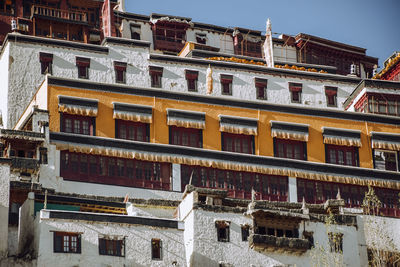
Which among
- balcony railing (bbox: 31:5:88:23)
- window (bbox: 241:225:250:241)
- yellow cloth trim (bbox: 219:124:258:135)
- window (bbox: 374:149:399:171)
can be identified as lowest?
Answer: window (bbox: 241:225:250:241)

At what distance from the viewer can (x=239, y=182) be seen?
63531 mm

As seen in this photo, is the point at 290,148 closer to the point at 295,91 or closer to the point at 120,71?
the point at 295,91

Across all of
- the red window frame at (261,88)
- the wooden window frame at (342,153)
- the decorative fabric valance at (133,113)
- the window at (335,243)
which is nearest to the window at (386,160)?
the wooden window frame at (342,153)

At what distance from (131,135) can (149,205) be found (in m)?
7.24

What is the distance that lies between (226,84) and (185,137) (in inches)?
314

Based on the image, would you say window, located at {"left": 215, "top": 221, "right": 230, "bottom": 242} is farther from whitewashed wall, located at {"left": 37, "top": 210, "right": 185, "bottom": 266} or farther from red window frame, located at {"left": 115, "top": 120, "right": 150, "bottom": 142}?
red window frame, located at {"left": 115, "top": 120, "right": 150, "bottom": 142}

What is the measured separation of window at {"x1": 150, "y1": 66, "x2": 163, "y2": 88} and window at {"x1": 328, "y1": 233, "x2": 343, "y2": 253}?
18.6 meters

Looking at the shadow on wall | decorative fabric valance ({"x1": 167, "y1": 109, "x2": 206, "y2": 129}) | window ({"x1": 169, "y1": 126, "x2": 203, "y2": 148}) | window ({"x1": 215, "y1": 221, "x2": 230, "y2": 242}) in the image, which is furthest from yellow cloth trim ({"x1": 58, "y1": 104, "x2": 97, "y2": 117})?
the shadow on wall

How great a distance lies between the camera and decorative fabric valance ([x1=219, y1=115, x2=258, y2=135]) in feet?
217

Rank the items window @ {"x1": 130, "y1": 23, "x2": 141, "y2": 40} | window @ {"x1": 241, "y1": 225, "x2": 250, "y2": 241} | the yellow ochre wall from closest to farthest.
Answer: window @ {"x1": 241, "y1": 225, "x2": 250, "y2": 241} < the yellow ochre wall < window @ {"x1": 130, "y1": 23, "x2": 141, "y2": 40}

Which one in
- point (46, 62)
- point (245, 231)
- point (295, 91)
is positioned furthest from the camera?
point (295, 91)

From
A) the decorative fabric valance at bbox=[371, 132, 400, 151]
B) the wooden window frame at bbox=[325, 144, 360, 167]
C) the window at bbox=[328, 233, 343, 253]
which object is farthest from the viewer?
the decorative fabric valance at bbox=[371, 132, 400, 151]

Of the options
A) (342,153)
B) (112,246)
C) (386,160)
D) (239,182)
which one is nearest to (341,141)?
(342,153)

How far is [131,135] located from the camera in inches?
2537
